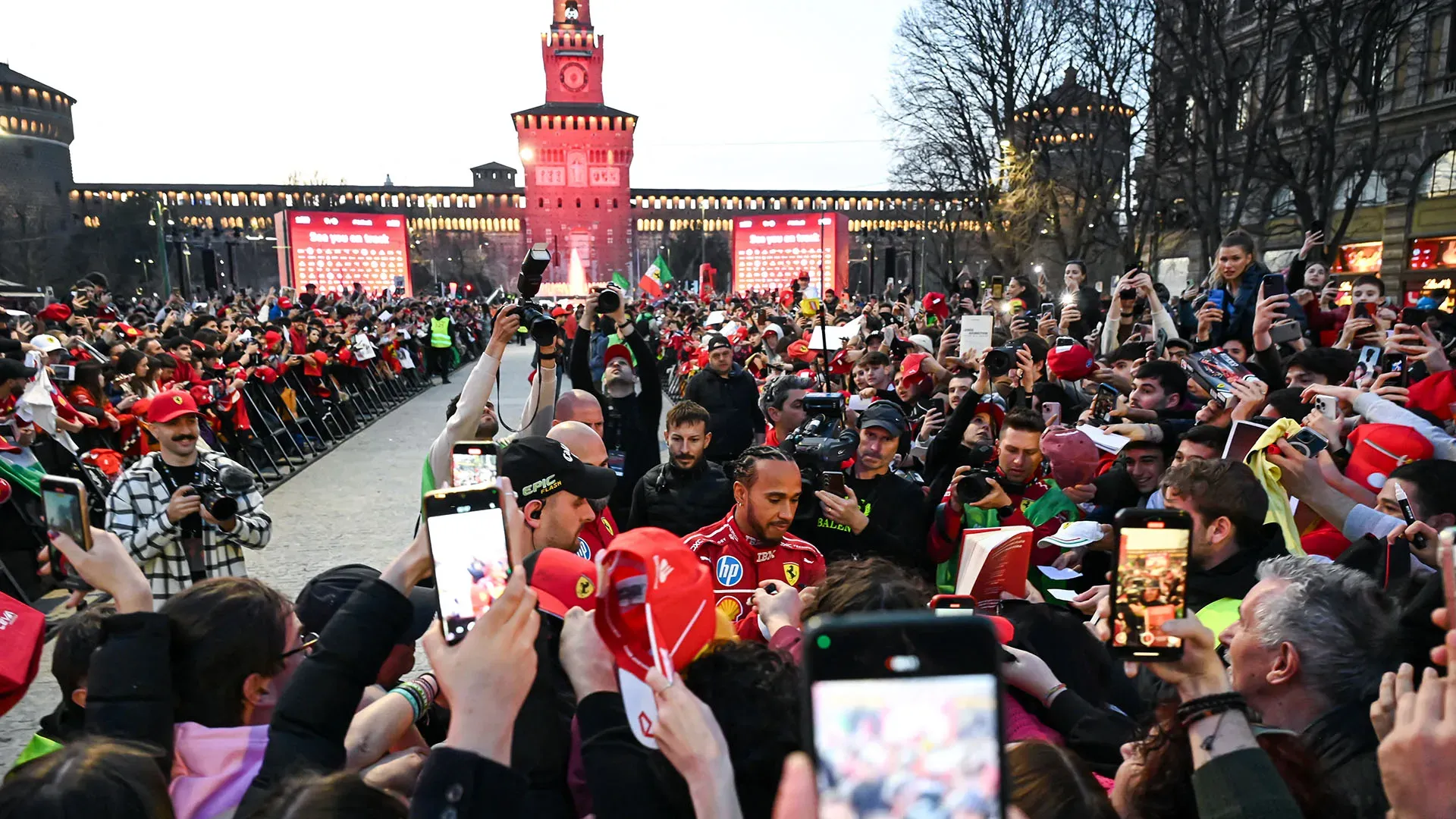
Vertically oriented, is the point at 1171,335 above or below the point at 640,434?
above

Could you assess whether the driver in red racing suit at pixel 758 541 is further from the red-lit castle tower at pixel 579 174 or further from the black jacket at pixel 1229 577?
the red-lit castle tower at pixel 579 174

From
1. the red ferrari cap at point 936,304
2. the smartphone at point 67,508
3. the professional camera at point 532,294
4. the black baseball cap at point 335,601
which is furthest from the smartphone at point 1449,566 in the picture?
the red ferrari cap at point 936,304

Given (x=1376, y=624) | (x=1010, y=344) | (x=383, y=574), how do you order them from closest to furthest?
1. (x=383, y=574)
2. (x=1376, y=624)
3. (x=1010, y=344)

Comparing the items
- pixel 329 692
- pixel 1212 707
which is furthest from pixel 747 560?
pixel 1212 707

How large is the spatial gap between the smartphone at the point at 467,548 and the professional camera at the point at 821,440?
2.11 metres

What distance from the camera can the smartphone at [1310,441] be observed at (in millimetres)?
3342

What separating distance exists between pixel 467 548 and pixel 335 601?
1076 millimetres

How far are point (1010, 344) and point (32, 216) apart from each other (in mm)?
78025

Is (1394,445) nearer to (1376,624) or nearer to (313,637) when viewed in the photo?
(1376,624)

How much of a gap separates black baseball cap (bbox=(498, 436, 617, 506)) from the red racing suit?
0.87 meters

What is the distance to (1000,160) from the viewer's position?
2616cm

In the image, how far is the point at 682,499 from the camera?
15.4 ft

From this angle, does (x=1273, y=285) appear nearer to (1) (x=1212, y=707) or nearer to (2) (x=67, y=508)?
(1) (x=1212, y=707)

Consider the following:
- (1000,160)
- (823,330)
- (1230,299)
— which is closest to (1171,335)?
(1230,299)
